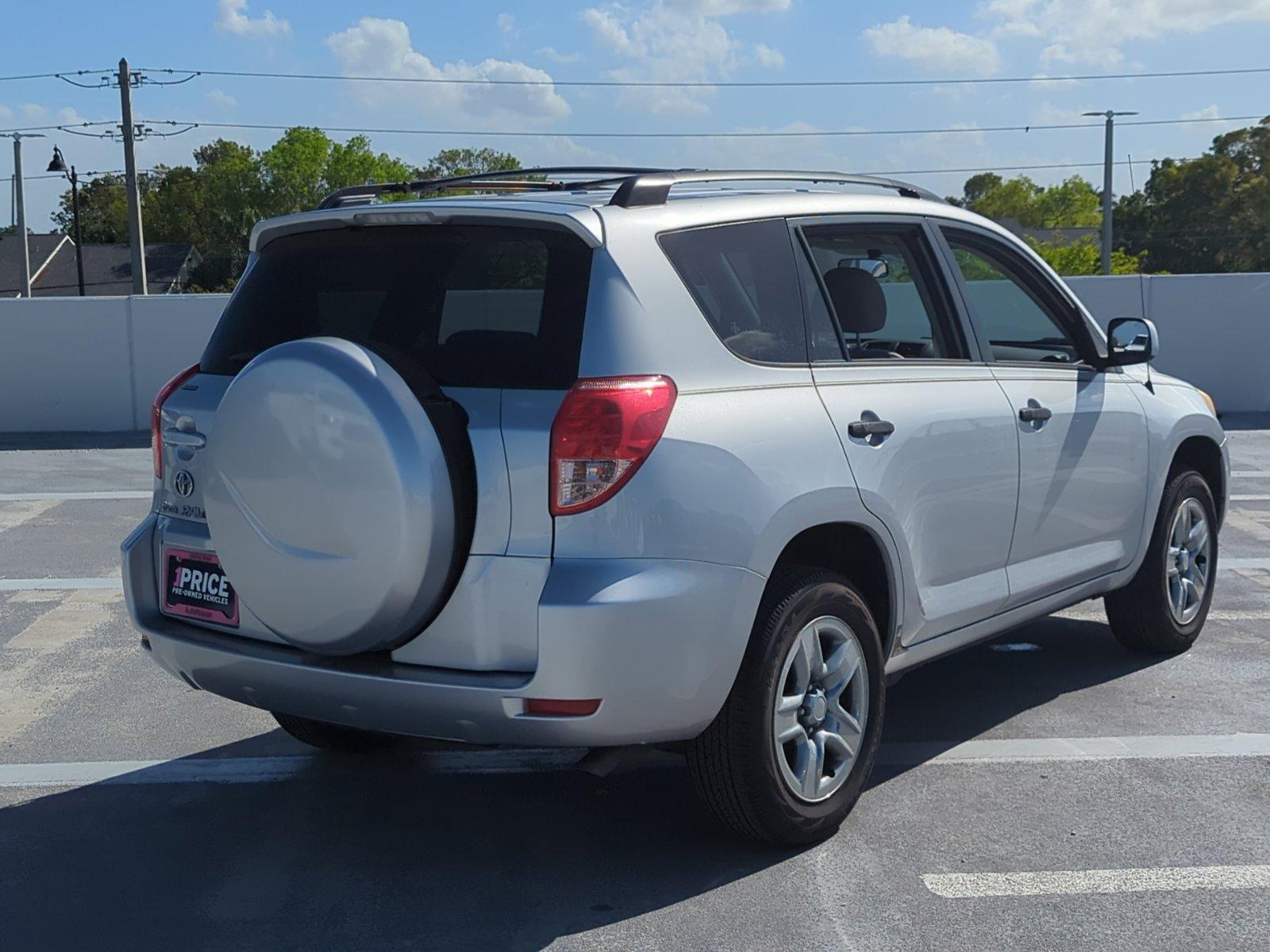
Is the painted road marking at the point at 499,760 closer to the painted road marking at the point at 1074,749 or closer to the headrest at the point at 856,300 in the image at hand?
the painted road marking at the point at 1074,749

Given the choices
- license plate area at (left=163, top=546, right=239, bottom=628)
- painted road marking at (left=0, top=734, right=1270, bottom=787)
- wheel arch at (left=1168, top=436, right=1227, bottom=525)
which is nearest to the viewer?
license plate area at (left=163, top=546, right=239, bottom=628)

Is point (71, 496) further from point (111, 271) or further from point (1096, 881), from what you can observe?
point (111, 271)

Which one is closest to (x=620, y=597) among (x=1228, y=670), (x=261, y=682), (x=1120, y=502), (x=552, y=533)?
(x=552, y=533)

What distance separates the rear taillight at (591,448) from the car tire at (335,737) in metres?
1.81

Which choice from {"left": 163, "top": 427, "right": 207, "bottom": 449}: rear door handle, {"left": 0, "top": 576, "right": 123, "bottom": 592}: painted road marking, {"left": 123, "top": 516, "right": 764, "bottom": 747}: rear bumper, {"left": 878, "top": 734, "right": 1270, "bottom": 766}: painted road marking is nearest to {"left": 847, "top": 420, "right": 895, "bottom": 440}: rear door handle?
{"left": 123, "top": 516, "right": 764, "bottom": 747}: rear bumper

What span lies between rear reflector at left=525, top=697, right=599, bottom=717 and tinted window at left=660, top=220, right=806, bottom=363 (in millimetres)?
1035

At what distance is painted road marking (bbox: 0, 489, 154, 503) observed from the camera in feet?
37.4

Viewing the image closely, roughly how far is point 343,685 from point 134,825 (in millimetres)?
1129

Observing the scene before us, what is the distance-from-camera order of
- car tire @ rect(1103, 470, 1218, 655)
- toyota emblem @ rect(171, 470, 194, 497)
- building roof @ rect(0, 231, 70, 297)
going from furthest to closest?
1. building roof @ rect(0, 231, 70, 297)
2. car tire @ rect(1103, 470, 1218, 655)
3. toyota emblem @ rect(171, 470, 194, 497)

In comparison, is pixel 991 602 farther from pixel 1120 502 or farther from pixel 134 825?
pixel 134 825

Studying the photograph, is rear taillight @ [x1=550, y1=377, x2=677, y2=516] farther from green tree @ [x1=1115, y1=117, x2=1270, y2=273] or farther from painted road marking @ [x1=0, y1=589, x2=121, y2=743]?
green tree @ [x1=1115, y1=117, x2=1270, y2=273]

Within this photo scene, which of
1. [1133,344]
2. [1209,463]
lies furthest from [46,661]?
[1209,463]

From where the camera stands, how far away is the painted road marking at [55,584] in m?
8.15

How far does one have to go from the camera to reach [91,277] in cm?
9775
